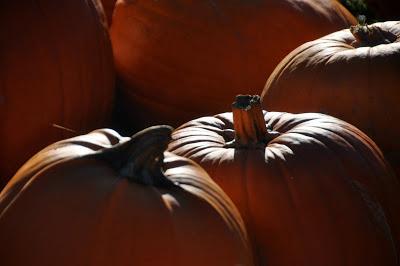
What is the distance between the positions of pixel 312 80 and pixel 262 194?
0.89 m

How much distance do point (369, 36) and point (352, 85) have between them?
252 millimetres

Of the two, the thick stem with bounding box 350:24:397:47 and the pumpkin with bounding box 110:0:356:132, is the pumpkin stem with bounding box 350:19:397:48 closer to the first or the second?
the thick stem with bounding box 350:24:397:47

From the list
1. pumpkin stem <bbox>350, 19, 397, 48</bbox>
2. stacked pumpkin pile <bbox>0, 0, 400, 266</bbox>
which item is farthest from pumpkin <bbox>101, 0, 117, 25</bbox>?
pumpkin stem <bbox>350, 19, 397, 48</bbox>

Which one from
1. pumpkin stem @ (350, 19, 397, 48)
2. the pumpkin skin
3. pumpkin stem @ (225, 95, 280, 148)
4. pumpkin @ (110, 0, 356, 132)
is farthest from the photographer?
pumpkin @ (110, 0, 356, 132)

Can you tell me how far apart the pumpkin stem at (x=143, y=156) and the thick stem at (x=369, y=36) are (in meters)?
1.47

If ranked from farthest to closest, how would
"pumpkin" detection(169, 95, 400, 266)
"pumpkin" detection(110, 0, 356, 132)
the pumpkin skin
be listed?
"pumpkin" detection(110, 0, 356, 132), the pumpkin skin, "pumpkin" detection(169, 95, 400, 266)

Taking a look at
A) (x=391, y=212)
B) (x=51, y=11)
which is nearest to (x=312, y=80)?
(x=391, y=212)

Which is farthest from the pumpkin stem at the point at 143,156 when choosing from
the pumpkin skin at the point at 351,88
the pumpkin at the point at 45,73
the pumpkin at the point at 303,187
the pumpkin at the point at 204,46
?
the pumpkin at the point at 204,46

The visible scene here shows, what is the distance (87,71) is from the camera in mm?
3328

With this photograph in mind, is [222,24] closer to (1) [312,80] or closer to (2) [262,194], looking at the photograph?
(1) [312,80]

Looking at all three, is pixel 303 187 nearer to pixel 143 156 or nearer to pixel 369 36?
pixel 143 156

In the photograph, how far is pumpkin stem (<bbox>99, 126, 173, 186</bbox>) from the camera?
1902mm

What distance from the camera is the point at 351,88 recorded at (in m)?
3.08

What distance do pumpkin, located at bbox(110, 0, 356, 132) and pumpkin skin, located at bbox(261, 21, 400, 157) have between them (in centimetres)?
57
